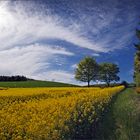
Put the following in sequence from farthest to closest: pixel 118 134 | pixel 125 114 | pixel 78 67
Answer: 1. pixel 78 67
2. pixel 125 114
3. pixel 118 134

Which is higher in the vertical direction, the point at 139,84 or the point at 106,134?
the point at 139,84

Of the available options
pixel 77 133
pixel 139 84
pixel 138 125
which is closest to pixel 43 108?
pixel 77 133

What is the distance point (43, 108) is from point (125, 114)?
7464mm

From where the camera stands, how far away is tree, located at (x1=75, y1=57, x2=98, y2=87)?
105 m

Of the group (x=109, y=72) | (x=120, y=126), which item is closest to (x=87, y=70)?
(x=109, y=72)

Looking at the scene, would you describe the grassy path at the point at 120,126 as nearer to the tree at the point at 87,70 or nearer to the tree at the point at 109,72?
the tree at the point at 87,70

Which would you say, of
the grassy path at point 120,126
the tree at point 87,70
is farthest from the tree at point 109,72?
the grassy path at point 120,126

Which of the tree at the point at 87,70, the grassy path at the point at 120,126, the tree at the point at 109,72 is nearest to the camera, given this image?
the grassy path at the point at 120,126

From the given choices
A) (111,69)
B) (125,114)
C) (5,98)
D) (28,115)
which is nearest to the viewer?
(28,115)

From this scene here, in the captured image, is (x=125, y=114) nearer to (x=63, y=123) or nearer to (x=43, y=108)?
(x=43, y=108)

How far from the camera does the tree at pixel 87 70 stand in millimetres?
104731

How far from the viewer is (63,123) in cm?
1268

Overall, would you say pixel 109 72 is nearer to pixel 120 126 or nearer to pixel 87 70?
pixel 87 70

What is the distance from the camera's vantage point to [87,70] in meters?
107
